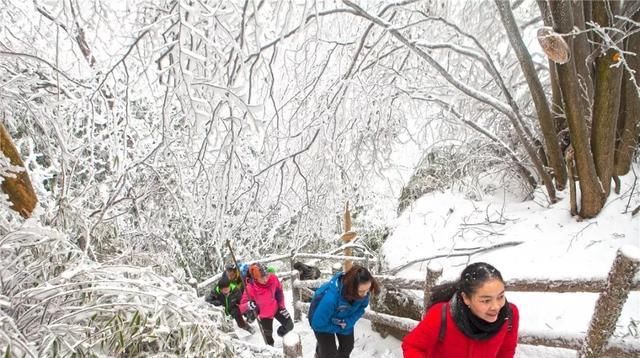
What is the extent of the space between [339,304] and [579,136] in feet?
9.11

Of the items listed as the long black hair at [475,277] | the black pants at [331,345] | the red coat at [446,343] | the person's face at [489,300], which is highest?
the long black hair at [475,277]

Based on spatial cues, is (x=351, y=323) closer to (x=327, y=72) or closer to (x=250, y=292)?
(x=250, y=292)

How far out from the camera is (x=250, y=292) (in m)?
5.68

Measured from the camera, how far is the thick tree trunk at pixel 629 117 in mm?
4312

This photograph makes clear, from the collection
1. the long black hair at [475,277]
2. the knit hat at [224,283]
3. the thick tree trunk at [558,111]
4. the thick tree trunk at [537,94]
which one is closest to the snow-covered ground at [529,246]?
the thick tree trunk at [537,94]

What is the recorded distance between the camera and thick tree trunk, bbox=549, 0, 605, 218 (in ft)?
13.1

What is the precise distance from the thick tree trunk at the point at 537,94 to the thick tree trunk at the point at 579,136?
28cm

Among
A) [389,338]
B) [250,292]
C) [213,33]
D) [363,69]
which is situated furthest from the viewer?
[250,292]

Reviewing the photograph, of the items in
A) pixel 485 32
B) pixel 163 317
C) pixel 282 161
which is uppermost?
pixel 485 32

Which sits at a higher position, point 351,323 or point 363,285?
point 363,285

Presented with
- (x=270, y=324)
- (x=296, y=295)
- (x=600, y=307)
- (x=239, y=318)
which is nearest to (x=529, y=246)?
(x=600, y=307)

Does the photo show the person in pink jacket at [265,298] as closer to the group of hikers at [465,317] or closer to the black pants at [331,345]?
the black pants at [331,345]

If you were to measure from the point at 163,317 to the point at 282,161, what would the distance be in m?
1.99

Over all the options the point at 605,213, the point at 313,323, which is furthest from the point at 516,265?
the point at 313,323
